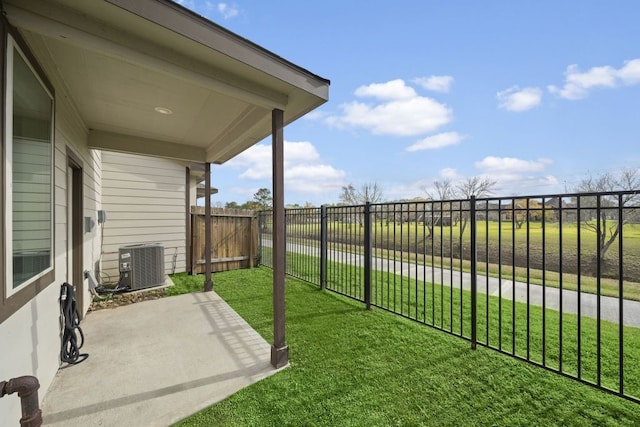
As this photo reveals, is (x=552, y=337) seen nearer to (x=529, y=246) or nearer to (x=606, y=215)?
(x=529, y=246)

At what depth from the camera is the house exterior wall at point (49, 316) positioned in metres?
1.55

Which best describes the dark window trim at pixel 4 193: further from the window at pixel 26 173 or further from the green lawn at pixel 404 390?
the green lawn at pixel 404 390

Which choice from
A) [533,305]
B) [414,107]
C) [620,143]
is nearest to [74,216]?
[533,305]

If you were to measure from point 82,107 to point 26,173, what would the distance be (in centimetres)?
188

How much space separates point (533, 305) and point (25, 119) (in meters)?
5.90

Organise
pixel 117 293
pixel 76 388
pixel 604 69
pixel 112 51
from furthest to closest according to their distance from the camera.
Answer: pixel 604 69
pixel 117 293
pixel 76 388
pixel 112 51

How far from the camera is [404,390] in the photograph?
7.12 ft

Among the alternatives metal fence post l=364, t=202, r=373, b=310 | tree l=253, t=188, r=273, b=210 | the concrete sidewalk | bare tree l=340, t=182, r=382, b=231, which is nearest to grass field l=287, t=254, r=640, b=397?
metal fence post l=364, t=202, r=373, b=310

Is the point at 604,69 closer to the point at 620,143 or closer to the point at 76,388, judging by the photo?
the point at 620,143

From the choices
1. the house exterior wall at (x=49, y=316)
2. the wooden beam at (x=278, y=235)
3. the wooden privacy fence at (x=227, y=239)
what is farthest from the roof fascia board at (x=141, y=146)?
the wooden beam at (x=278, y=235)

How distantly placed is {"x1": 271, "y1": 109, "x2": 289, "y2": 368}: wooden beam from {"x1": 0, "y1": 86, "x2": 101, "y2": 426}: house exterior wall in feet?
5.60

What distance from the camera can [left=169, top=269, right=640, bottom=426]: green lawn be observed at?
1877 mm

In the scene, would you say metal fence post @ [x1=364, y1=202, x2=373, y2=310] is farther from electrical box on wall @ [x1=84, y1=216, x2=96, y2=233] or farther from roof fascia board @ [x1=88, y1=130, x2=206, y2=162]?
electrical box on wall @ [x1=84, y1=216, x2=96, y2=233]

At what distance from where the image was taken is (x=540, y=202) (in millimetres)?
2543
